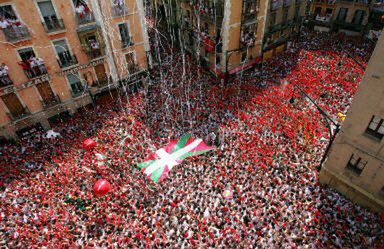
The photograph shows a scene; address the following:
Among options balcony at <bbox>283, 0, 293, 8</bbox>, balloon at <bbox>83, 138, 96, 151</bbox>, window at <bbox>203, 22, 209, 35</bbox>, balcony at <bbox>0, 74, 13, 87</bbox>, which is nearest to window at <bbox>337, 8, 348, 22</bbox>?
balcony at <bbox>283, 0, 293, 8</bbox>

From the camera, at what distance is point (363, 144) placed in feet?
52.5

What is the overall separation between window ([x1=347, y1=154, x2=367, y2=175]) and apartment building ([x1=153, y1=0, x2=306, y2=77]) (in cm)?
1858

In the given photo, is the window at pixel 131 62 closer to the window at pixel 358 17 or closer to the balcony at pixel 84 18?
the balcony at pixel 84 18

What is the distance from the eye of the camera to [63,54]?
24.5 metres

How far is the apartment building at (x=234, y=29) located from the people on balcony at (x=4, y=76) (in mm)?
21985

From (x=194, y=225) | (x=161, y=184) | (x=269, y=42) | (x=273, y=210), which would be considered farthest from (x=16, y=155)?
(x=269, y=42)

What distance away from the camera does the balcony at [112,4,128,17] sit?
25203 mm

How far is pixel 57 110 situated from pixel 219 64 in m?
20.5

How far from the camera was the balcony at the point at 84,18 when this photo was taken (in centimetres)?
2363

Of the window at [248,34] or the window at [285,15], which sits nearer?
Answer: the window at [248,34]

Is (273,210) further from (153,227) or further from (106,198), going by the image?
(106,198)

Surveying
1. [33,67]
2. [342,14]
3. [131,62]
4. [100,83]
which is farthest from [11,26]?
[342,14]

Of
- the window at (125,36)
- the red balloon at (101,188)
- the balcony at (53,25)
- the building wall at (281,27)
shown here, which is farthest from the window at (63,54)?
the building wall at (281,27)

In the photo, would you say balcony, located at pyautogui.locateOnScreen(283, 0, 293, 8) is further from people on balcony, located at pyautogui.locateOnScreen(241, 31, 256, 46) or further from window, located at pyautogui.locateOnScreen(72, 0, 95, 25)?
window, located at pyautogui.locateOnScreen(72, 0, 95, 25)
